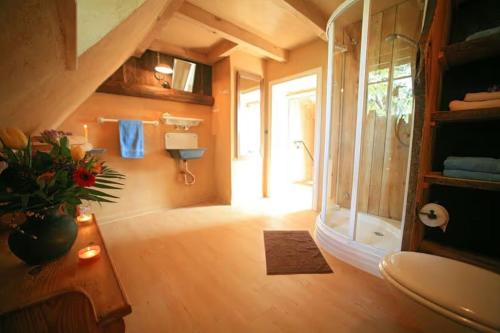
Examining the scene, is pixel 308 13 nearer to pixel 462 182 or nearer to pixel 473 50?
pixel 473 50

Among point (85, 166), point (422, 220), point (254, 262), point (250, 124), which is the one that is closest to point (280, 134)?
point (250, 124)

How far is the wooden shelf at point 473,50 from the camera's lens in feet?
3.13

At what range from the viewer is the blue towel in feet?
8.43

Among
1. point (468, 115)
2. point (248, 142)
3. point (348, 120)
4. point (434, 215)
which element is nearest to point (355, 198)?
point (434, 215)

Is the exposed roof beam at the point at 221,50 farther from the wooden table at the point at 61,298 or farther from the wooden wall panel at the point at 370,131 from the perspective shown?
the wooden table at the point at 61,298

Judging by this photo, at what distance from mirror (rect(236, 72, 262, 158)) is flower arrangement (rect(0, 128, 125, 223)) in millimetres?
2652

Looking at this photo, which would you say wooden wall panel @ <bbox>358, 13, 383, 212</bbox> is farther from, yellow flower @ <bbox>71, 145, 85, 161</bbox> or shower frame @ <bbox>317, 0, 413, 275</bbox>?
yellow flower @ <bbox>71, 145, 85, 161</bbox>

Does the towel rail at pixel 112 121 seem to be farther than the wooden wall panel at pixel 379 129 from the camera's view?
Yes

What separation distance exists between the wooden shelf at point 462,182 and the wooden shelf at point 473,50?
65cm

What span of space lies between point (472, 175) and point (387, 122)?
145 cm

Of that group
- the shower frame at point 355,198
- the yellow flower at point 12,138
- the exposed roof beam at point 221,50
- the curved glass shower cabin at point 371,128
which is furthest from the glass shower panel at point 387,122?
the yellow flower at point 12,138

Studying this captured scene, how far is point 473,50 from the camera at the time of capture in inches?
39.6

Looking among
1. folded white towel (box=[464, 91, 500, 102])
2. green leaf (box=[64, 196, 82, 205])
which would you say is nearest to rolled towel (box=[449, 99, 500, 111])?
folded white towel (box=[464, 91, 500, 102])

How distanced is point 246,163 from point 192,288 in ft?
7.45
